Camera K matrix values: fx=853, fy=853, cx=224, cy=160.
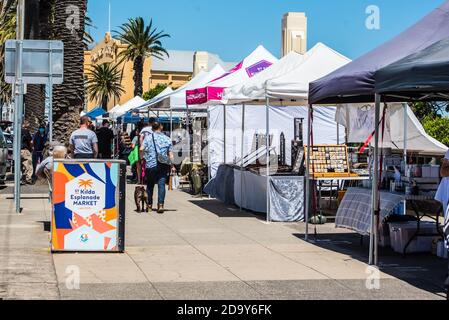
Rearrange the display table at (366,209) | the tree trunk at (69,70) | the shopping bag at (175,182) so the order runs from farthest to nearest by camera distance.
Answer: the tree trunk at (69,70)
the shopping bag at (175,182)
the display table at (366,209)

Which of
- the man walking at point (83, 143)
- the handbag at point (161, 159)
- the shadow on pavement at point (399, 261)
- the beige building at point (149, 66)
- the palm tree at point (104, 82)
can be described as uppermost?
the beige building at point (149, 66)

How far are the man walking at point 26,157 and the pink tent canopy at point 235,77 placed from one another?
21.8 ft

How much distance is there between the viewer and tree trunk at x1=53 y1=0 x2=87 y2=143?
2469cm

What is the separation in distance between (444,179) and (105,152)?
16831mm

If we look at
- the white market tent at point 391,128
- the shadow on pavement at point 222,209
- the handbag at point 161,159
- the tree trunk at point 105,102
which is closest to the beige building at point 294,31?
the shadow on pavement at point 222,209

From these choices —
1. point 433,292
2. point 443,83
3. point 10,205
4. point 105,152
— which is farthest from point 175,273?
point 105,152

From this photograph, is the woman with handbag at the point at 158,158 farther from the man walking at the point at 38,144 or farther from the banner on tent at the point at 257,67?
the man walking at the point at 38,144

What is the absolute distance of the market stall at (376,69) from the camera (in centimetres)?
1066

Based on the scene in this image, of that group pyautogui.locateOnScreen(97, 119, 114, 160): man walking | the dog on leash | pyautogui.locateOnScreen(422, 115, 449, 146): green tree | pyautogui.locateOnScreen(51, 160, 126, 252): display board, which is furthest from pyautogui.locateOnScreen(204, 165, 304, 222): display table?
Answer: pyautogui.locateOnScreen(97, 119, 114, 160): man walking

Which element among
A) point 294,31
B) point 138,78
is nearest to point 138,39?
point 138,78

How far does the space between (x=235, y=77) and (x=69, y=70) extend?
21.3ft

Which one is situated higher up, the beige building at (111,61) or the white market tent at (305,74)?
the beige building at (111,61)

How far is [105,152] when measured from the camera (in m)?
25.5

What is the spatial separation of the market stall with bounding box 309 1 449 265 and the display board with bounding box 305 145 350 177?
168 inches
